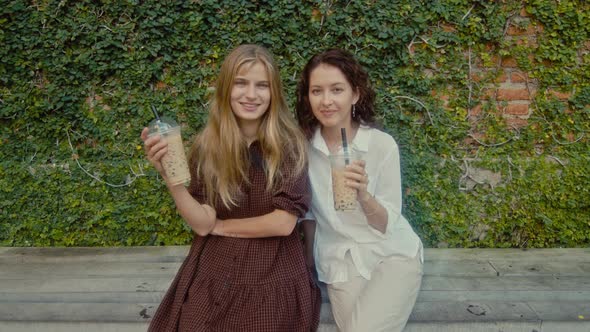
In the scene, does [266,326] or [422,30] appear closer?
[266,326]

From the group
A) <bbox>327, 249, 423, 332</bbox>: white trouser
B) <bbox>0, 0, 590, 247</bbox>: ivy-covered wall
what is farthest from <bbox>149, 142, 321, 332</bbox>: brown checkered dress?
<bbox>0, 0, 590, 247</bbox>: ivy-covered wall

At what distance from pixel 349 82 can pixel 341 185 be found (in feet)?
1.73

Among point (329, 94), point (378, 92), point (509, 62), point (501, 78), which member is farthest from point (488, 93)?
point (329, 94)

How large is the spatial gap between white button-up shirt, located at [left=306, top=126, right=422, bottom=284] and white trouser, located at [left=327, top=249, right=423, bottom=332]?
1.1 inches

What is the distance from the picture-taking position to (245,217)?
184 centimetres

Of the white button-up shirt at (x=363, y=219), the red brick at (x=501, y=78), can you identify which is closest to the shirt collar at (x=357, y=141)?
the white button-up shirt at (x=363, y=219)

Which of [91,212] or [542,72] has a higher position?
[542,72]

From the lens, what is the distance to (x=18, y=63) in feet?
9.93

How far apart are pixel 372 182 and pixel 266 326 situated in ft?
2.37

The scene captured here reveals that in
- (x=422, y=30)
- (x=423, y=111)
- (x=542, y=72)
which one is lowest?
(x=423, y=111)

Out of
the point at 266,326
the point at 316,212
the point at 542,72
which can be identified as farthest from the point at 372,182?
the point at 542,72

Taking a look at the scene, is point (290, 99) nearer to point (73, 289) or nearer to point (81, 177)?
point (81, 177)

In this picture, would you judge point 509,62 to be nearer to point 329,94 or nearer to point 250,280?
point 329,94

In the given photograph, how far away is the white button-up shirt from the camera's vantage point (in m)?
1.91
